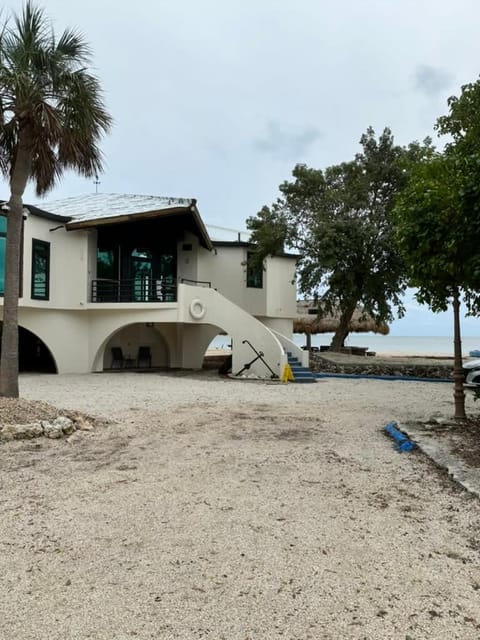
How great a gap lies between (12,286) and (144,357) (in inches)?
477

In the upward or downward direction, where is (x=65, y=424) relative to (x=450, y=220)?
downward

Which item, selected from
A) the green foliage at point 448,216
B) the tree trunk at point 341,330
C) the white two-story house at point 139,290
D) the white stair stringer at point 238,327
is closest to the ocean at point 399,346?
the tree trunk at point 341,330

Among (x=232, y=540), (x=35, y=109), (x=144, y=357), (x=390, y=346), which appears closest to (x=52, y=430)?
(x=232, y=540)

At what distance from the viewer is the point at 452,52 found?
12.2 m

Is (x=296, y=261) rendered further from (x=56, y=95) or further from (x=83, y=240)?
(x=56, y=95)

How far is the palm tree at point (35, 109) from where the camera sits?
816cm

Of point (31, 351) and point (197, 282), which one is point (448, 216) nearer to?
point (197, 282)

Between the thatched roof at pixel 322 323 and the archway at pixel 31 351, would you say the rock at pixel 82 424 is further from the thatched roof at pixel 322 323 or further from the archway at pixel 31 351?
the thatched roof at pixel 322 323

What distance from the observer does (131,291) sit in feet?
60.1

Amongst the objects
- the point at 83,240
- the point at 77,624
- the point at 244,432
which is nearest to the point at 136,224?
the point at 83,240

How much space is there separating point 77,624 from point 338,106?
59.4 feet

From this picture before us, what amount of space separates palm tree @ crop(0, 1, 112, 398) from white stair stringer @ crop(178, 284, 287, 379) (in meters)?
7.60

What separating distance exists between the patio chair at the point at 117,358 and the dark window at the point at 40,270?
4.51 metres

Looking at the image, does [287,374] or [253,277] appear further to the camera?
[253,277]
